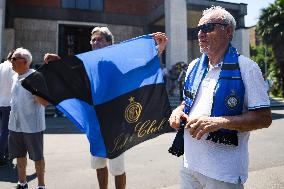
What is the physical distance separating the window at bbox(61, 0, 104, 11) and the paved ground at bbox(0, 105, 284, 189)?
55.5ft

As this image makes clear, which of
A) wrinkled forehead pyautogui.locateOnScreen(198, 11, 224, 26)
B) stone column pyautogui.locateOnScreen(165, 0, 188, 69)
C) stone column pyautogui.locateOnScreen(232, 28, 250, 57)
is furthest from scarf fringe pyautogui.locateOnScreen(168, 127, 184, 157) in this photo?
stone column pyautogui.locateOnScreen(232, 28, 250, 57)

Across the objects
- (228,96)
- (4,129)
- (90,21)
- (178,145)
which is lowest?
(4,129)

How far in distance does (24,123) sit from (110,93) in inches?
72.9

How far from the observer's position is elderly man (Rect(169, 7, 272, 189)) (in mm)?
2125

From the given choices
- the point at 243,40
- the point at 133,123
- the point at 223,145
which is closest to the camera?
the point at 223,145

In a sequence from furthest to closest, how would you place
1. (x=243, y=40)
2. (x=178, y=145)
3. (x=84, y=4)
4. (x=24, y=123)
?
(x=84, y=4)
(x=243, y=40)
(x=24, y=123)
(x=178, y=145)

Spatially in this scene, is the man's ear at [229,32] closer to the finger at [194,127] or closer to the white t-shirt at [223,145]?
the white t-shirt at [223,145]

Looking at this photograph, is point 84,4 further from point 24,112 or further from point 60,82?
point 60,82

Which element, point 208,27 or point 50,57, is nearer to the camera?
point 208,27

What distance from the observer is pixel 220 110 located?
2154 millimetres

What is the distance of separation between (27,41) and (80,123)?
21.5 meters

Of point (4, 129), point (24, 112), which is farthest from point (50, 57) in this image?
point (4, 129)

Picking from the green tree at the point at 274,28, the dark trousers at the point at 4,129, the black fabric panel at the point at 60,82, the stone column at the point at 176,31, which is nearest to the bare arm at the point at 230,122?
the black fabric panel at the point at 60,82

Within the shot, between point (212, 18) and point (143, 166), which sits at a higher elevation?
point (212, 18)
